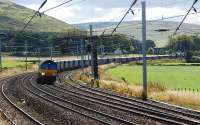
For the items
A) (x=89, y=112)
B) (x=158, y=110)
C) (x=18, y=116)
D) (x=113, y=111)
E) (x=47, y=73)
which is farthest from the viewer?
(x=47, y=73)

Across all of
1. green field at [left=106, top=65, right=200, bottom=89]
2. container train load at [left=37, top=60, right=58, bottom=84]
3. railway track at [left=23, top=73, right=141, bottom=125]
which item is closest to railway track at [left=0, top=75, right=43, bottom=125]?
railway track at [left=23, top=73, right=141, bottom=125]

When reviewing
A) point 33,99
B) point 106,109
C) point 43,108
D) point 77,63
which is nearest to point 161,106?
point 106,109

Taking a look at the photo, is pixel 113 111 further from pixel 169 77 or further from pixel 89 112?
pixel 169 77

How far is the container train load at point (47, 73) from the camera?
59.2m

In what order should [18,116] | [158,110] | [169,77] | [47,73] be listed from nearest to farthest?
[18,116] → [158,110] → [47,73] → [169,77]

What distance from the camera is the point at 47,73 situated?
59156 millimetres

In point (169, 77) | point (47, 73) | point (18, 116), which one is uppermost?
point (47, 73)

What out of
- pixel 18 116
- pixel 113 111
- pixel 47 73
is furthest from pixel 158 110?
pixel 47 73

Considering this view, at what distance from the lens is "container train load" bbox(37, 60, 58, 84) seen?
2329 inches

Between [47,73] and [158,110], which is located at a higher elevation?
[47,73]

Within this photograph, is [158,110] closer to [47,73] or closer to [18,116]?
[18,116]

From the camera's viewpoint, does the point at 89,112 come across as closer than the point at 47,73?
Yes

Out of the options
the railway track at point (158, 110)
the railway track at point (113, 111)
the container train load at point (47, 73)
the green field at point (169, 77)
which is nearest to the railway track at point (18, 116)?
the railway track at point (113, 111)

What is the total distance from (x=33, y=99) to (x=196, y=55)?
11613cm
